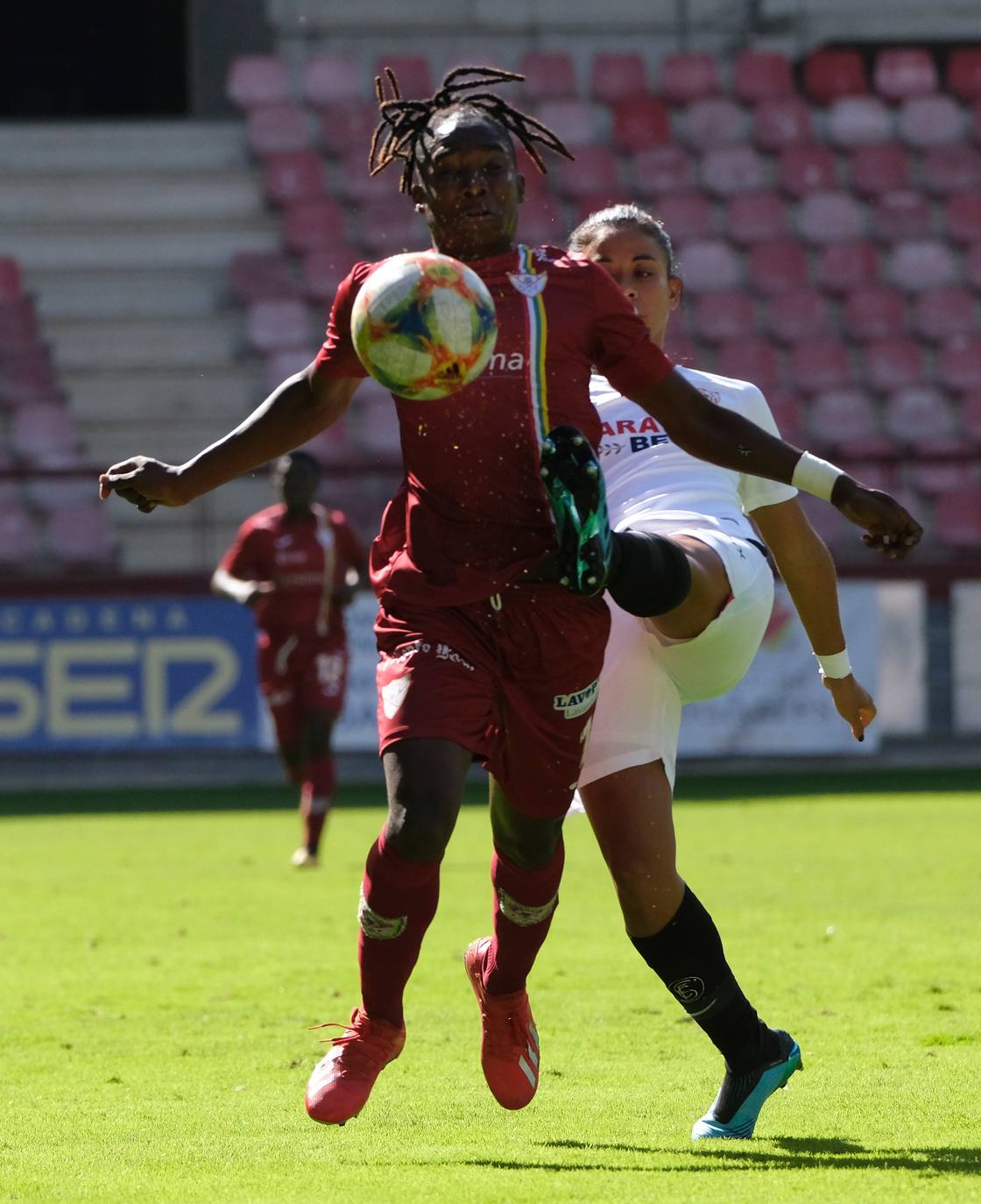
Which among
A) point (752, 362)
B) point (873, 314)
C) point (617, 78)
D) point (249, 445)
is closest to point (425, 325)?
point (249, 445)

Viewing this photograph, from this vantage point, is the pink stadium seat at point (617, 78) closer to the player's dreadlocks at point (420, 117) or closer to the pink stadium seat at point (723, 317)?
the pink stadium seat at point (723, 317)

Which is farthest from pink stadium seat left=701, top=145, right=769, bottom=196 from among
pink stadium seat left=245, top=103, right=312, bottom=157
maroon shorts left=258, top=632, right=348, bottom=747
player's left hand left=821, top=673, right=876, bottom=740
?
player's left hand left=821, top=673, right=876, bottom=740

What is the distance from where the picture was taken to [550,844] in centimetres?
448

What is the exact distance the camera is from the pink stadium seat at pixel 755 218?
20.3 metres

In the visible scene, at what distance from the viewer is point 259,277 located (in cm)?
1958

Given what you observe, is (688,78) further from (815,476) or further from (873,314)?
(815,476)

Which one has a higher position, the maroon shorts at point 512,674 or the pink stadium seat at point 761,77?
the pink stadium seat at point 761,77

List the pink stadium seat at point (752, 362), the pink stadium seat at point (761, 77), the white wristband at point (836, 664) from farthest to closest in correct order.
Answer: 1. the pink stadium seat at point (761, 77)
2. the pink stadium seat at point (752, 362)
3. the white wristband at point (836, 664)

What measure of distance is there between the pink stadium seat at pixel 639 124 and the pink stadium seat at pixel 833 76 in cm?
157

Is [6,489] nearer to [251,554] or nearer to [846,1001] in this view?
[251,554]

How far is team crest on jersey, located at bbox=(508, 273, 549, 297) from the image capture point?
423 centimetres

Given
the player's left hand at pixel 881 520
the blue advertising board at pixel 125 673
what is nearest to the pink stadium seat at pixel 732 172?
the blue advertising board at pixel 125 673

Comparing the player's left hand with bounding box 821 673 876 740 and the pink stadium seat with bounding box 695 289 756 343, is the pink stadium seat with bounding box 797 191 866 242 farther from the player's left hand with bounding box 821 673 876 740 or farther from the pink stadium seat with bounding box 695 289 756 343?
the player's left hand with bounding box 821 673 876 740

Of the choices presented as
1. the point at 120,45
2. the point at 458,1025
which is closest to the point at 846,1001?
the point at 458,1025
